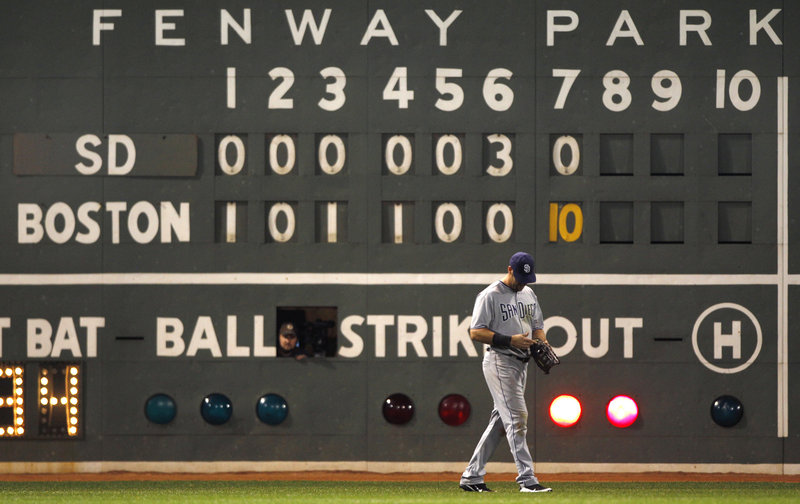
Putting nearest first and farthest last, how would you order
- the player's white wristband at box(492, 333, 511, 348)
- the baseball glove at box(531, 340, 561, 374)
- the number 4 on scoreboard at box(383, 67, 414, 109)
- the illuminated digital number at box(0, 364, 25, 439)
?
the player's white wristband at box(492, 333, 511, 348) → the baseball glove at box(531, 340, 561, 374) → the illuminated digital number at box(0, 364, 25, 439) → the number 4 on scoreboard at box(383, 67, 414, 109)

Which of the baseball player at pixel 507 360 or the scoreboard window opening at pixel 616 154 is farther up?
the scoreboard window opening at pixel 616 154

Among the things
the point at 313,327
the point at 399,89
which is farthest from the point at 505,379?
the point at 399,89

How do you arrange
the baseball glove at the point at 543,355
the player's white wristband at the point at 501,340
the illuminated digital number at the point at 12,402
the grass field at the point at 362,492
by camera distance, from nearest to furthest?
the grass field at the point at 362,492, the player's white wristband at the point at 501,340, the baseball glove at the point at 543,355, the illuminated digital number at the point at 12,402

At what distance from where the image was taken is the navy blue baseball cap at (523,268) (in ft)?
25.2

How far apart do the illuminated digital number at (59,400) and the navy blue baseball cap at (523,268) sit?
125 inches

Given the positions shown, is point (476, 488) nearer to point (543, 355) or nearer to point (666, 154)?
point (543, 355)

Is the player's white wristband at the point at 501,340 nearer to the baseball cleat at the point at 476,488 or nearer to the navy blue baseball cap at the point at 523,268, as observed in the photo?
the navy blue baseball cap at the point at 523,268

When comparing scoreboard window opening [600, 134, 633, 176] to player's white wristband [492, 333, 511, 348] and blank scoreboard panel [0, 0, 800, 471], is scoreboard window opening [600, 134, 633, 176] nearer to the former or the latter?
blank scoreboard panel [0, 0, 800, 471]

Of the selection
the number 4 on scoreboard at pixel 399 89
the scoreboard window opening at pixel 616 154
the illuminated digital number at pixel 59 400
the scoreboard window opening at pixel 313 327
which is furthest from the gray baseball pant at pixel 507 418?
the illuminated digital number at pixel 59 400

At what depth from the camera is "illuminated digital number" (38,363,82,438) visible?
8594mm

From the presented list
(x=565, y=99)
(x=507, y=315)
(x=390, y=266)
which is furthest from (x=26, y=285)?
(x=565, y=99)

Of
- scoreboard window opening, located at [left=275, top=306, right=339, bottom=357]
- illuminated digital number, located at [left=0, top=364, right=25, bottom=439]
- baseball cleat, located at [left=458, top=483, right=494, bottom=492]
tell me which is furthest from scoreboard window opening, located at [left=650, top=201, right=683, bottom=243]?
illuminated digital number, located at [left=0, top=364, right=25, bottom=439]

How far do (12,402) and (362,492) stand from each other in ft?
8.57

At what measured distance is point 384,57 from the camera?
8.70 meters
